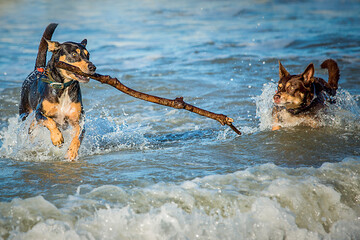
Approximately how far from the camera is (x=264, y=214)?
3941 mm

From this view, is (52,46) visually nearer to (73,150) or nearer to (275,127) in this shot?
(73,150)

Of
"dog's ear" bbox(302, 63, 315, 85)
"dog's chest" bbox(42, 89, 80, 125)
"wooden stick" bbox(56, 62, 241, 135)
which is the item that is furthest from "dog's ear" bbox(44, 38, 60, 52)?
"dog's ear" bbox(302, 63, 315, 85)

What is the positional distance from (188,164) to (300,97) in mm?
1933

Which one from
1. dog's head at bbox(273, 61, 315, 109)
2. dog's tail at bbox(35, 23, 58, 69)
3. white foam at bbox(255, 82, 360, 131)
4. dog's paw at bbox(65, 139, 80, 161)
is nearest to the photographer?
dog's paw at bbox(65, 139, 80, 161)

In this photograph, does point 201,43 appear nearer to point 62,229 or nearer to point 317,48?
point 317,48

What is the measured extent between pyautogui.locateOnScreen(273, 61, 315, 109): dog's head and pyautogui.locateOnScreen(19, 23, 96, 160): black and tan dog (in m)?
2.46

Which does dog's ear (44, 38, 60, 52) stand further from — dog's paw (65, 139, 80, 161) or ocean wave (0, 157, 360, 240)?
ocean wave (0, 157, 360, 240)

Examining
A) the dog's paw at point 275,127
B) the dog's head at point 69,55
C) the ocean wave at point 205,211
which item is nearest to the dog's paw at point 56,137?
the dog's head at point 69,55

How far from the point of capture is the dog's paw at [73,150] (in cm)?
530

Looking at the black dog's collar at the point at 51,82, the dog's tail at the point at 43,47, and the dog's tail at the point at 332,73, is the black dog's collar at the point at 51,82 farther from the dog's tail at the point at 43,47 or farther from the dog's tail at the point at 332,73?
the dog's tail at the point at 332,73

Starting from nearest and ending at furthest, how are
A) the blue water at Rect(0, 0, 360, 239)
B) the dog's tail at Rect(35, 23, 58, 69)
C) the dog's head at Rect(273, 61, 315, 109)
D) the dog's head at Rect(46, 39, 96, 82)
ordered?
the blue water at Rect(0, 0, 360, 239) < the dog's head at Rect(46, 39, 96, 82) < the dog's head at Rect(273, 61, 315, 109) < the dog's tail at Rect(35, 23, 58, 69)

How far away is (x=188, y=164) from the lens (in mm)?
4973

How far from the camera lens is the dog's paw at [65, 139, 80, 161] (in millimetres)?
5301

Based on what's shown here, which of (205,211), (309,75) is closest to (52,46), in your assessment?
(205,211)
